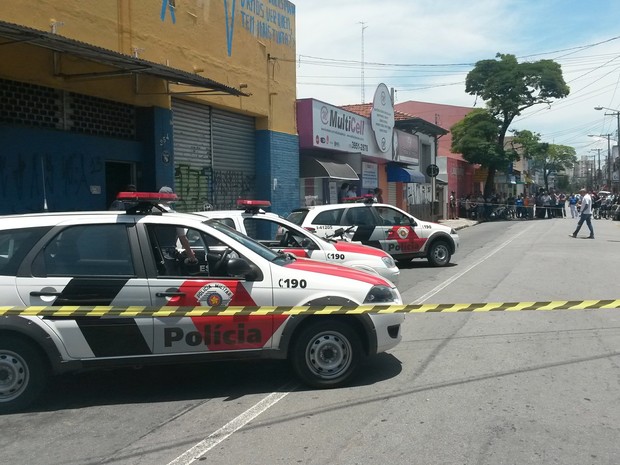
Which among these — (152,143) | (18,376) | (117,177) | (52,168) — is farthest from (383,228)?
(18,376)

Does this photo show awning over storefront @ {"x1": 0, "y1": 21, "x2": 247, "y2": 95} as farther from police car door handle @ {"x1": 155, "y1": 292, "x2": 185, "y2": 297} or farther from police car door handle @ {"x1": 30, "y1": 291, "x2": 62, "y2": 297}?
police car door handle @ {"x1": 155, "y1": 292, "x2": 185, "y2": 297}

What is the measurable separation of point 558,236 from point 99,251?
2189 cm

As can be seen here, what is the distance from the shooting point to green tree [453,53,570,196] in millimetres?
44469

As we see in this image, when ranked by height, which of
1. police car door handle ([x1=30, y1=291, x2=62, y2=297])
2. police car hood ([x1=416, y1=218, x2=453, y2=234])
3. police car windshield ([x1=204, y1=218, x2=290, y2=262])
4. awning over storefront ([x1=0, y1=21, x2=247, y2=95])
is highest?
awning over storefront ([x1=0, y1=21, x2=247, y2=95])

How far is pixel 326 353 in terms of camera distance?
5.79 m

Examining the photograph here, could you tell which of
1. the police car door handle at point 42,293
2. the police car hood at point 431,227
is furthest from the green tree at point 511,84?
the police car door handle at point 42,293

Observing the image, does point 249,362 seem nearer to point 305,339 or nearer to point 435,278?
point 305,339

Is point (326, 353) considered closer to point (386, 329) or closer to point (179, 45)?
point (386, 329)

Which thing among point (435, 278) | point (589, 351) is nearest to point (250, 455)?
point (589, 351)

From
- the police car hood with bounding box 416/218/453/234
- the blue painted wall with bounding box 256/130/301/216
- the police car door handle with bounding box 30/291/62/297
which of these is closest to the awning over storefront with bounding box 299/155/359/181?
the blue painted wall with bounding box 256/130/301/216

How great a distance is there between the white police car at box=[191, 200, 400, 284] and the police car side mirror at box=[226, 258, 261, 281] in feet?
11.1

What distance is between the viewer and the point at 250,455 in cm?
434

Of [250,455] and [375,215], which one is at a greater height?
[375,215]

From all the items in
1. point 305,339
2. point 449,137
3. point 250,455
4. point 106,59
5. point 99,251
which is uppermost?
point 449,137
